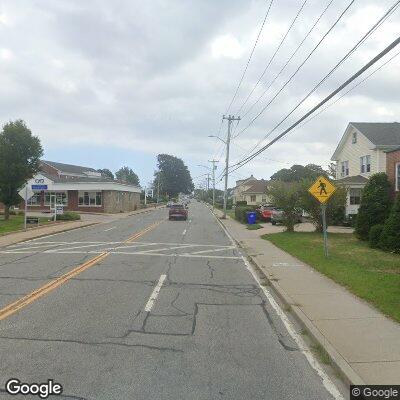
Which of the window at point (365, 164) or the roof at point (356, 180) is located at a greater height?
the window at point (365, 164)

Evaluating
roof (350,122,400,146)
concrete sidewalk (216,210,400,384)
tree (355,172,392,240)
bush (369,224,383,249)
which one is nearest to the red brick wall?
tree (355,172,392,240)

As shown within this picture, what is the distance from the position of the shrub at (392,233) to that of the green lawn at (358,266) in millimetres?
500

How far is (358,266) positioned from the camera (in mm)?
15141

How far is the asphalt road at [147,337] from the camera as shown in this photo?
18.3 ft

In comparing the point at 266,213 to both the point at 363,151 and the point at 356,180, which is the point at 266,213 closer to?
the point at 356,180

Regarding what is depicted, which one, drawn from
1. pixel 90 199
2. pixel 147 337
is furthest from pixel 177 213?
pixel 147 337

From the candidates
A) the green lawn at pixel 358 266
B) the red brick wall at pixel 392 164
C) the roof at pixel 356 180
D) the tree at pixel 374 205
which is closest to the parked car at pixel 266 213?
the roof at pixel 356 180

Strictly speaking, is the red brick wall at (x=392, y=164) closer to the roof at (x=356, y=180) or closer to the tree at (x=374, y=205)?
the tree at (x=374, y=205)

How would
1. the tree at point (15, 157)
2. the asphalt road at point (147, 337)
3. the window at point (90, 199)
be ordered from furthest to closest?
the window at point (90, 199), the tree at point (15, 157), the asphalt road at point (147, 337)

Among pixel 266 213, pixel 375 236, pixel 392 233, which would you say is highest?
pixel 266 213

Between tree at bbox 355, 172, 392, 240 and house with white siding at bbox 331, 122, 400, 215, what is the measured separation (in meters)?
13.0

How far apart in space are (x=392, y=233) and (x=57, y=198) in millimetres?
53687

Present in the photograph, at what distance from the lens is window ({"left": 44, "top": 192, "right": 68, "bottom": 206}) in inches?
2616

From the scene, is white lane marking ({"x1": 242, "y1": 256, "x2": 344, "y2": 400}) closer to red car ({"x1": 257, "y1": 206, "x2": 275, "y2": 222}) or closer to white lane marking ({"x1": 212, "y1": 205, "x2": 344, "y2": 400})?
white lane marking ({"x1": 212, "y1": 205, "x2": 344, "y2": 400})
